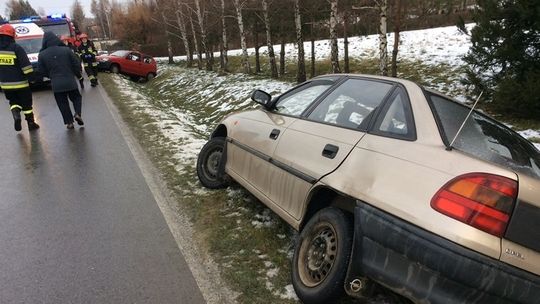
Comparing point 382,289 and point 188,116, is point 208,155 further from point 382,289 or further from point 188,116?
point 188,116

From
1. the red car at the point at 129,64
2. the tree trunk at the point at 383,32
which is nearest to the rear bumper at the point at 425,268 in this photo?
the tree trunk at the point at 383,32

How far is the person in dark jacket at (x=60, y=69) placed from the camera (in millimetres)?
8672

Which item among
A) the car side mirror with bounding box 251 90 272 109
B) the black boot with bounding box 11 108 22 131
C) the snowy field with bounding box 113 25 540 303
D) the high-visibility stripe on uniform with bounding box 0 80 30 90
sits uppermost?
the high-visibility stripe on uniform with bounding box 0 80 30 90

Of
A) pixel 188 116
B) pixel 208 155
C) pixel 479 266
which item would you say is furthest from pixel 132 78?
pixel 479 266

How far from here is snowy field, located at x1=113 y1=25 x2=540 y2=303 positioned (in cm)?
468

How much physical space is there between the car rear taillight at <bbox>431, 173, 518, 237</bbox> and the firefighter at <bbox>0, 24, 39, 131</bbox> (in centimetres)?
901

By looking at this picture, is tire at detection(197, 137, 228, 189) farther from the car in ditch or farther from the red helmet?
the red helmet

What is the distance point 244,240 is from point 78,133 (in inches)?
238

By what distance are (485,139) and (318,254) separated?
144 cm

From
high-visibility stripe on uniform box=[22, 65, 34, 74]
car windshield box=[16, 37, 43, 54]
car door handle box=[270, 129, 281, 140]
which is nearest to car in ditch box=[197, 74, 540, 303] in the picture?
car door handle box=[270, 129, 281, 140]

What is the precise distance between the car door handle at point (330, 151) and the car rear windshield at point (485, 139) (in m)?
0.76

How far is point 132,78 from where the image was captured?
2405 cm

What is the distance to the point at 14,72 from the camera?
8602mm

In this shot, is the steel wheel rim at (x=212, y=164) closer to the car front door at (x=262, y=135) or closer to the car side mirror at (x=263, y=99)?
the car front door at (x=262, y=135)
